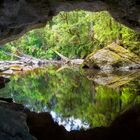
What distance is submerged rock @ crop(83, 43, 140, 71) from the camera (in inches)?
942

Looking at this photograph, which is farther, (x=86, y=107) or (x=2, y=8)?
(x=86, y=107)

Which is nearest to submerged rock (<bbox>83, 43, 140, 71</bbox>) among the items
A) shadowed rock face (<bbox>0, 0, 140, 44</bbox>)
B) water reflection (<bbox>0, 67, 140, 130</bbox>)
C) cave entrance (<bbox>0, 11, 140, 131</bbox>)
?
cave entrance (<bbox>0, 11, 140, 131</bbox>)

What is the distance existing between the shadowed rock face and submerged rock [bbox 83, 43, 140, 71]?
32.9 feet

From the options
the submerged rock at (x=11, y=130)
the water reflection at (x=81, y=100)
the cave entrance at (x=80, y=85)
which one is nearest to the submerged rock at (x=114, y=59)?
the cave entrance at (x=80, y=85)

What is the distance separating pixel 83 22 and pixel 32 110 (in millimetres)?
25293

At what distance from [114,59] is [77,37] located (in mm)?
Result: 12437

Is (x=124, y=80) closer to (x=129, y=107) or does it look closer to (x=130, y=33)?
(x=129, y=107)

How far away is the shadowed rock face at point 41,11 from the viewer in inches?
426

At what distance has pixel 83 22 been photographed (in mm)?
35500

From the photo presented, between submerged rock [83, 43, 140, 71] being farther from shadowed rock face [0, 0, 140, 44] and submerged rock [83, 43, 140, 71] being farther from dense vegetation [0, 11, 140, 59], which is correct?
shadowed rock face [0, 0, 140, 44]

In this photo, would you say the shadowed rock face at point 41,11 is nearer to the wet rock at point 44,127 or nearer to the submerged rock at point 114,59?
the wet rock at point 44,127

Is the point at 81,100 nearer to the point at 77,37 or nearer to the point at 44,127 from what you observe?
the point at 44,127

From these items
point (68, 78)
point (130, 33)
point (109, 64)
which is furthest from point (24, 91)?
point (130, 33)

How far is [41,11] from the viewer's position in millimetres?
12164
